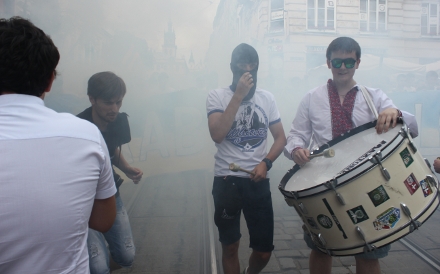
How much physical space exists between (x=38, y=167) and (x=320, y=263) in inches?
78.0

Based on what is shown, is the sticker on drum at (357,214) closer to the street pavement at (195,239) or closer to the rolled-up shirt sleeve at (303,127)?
the rolled-up shirt sleeve at (303,127)

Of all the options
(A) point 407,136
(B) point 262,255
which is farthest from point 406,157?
(B) point 262,255

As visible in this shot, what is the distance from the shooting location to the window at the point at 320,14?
11.2m

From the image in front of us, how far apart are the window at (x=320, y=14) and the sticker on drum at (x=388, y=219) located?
34.8 feet

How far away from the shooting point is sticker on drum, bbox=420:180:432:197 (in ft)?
5.82

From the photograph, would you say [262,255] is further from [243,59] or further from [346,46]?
[346,46]

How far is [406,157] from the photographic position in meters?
1.75

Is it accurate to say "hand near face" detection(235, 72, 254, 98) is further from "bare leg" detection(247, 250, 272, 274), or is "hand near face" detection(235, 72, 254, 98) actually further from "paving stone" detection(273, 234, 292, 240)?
"paving stone" detection(273, 234, 292, 240)

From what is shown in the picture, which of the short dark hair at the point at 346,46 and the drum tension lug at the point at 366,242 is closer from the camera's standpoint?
the drum tension lug at the point at 366,242

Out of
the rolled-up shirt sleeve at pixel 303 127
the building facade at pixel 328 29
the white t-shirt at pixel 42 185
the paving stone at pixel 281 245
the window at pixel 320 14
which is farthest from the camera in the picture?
the window at pixel 320 14

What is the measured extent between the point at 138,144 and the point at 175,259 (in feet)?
12.3

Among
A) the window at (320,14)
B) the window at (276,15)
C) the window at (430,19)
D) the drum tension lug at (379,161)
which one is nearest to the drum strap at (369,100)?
the drum tension lug at (379,161)

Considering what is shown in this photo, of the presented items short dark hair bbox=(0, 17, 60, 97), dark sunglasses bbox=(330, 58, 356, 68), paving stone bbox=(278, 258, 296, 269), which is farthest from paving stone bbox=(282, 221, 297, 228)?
short dark hair bbox=(0, 17, 60, 97)

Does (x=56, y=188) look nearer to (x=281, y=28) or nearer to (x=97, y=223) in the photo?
(x=97, y=223)
